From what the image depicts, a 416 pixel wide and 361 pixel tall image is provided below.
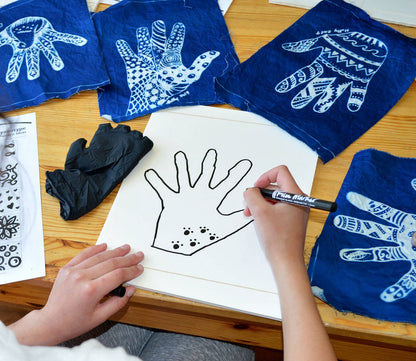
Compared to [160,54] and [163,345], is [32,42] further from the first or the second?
[163,345]

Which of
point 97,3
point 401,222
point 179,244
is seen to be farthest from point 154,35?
point 401,222

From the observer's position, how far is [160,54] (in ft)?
2.99

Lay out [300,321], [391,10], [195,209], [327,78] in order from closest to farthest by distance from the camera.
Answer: [300,321] < [195,209] < [327,78] < [391,10]

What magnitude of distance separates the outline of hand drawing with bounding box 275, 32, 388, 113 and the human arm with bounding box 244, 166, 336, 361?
0.21 meters

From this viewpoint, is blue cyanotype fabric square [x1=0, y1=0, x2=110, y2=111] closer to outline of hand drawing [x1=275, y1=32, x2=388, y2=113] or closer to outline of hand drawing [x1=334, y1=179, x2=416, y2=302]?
outline of hand drawing [x1=275, y1=32, x2=388, y2=113]

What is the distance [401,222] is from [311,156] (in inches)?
7.1

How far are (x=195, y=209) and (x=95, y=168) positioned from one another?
0.18 meters

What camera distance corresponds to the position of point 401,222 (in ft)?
2.30

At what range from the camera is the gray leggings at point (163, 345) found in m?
0.76

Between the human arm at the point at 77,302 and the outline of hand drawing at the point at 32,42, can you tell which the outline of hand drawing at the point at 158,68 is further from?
the human arm at the point at 77,302

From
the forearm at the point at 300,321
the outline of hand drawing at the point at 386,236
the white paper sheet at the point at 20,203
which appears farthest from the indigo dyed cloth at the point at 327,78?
the white paper sheet at the point at 20,203

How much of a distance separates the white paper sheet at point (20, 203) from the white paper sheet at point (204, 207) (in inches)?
4.3

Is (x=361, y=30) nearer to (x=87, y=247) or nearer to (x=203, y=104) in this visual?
(x=203, y=104)

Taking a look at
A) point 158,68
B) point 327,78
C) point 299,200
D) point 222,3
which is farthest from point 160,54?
point 299,200
